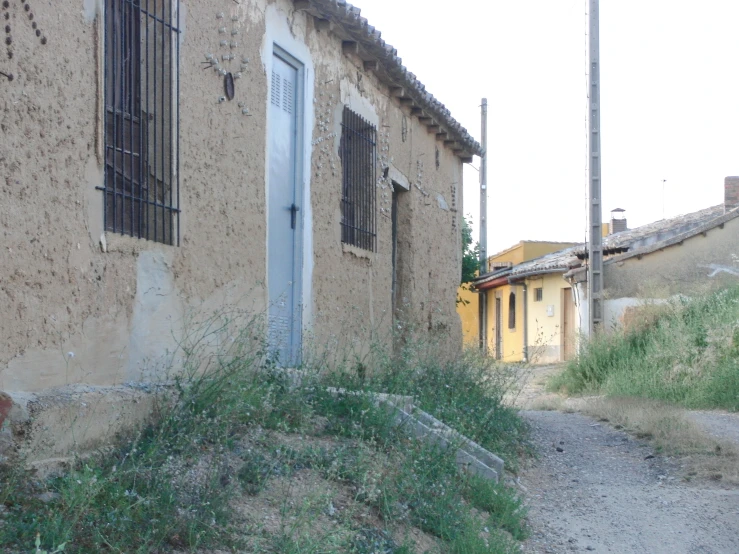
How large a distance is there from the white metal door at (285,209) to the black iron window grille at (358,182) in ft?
3.07

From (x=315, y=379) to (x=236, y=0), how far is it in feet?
9.38

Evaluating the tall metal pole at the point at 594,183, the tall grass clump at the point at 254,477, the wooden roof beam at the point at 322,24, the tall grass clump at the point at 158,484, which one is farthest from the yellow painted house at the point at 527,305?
the tall grass clump at the point at 158,484

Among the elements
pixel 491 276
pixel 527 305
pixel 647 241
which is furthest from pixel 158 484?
pixel 491 276

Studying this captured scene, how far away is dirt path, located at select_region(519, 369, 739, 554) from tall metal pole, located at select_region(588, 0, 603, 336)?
761 centimetres

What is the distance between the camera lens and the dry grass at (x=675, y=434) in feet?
23.8

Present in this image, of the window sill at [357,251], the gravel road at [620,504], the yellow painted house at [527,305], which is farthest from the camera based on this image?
the yellow painted house at [527,305]

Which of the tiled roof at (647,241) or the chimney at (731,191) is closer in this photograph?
the tiled roof at (647,241)

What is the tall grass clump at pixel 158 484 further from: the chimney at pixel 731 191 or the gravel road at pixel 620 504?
the chimney at pixel 731 191

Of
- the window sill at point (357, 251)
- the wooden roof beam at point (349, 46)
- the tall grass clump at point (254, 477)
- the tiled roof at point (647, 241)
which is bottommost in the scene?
the tall grass clump at point (254, 477)

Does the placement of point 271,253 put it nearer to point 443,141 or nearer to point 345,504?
point 345,504

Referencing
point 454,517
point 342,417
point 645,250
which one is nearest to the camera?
point 454,517

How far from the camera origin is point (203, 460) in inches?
177

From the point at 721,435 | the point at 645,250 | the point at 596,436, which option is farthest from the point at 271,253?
the point at 645,250

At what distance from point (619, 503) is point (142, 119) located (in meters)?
4.33
